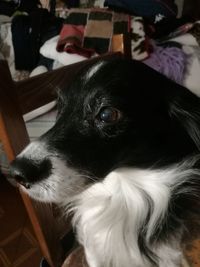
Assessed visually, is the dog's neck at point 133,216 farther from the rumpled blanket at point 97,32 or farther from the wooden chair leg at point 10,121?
the rumpled blanket at point 97,32

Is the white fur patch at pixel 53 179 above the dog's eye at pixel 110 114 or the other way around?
the other way around

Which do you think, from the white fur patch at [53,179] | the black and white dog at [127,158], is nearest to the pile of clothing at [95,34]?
Result: the black and white dog at [127,158]

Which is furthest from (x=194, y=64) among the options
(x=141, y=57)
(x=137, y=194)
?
(x=137, y=194)

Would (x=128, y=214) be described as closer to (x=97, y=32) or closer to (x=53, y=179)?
(x=53, y=179)

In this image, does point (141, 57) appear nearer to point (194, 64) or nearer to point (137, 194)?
point (194, 64)

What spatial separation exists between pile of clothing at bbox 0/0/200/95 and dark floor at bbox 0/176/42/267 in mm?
557

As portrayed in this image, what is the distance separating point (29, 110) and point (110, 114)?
24 centimetres

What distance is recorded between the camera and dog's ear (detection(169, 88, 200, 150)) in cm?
64

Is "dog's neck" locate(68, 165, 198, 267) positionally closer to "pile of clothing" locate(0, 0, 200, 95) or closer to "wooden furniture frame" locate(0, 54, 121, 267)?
"wooden furniture frame" locate(0, 54, 121, 267)

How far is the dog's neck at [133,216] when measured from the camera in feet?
2.08

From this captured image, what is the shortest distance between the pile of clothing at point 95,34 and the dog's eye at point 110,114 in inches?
25.2

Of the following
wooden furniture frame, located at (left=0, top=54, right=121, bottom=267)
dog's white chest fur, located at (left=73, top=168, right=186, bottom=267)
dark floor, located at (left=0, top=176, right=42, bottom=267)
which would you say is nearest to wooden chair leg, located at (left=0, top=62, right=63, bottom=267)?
wooden furniture frame, located at (left=0, top=54, right=121, bottom=267)

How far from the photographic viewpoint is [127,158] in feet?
2.10

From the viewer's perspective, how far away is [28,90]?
740 mm
